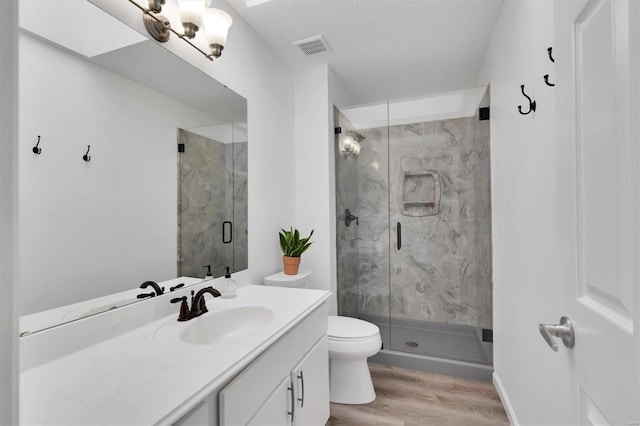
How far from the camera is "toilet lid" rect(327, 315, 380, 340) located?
194cm

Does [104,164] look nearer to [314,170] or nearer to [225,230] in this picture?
[225,230]

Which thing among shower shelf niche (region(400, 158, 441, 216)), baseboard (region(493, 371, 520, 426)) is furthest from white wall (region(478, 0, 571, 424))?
shower shelf niche (region(400, 158, 441, 216))

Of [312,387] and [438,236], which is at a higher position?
[438,236]

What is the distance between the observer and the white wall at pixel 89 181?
0.91m

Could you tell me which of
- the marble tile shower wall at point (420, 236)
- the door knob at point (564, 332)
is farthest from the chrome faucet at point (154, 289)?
the marble tile shower wall at point (420, 236)

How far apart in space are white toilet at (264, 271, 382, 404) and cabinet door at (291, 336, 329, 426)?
0.28 m

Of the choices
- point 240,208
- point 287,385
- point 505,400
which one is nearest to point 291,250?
point 240,208

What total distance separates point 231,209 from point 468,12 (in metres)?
1.94

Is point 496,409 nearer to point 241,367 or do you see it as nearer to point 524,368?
point 524,368

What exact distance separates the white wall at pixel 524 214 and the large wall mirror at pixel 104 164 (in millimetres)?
1505

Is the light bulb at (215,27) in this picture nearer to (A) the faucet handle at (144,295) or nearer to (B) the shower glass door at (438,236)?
(A) the faucet handle at (144,295)

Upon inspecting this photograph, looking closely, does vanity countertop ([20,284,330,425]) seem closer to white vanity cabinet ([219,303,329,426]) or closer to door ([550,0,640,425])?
white vanity cabinet ([219,303,329,426])

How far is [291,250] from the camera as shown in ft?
7.39

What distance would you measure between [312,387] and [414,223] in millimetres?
1741
